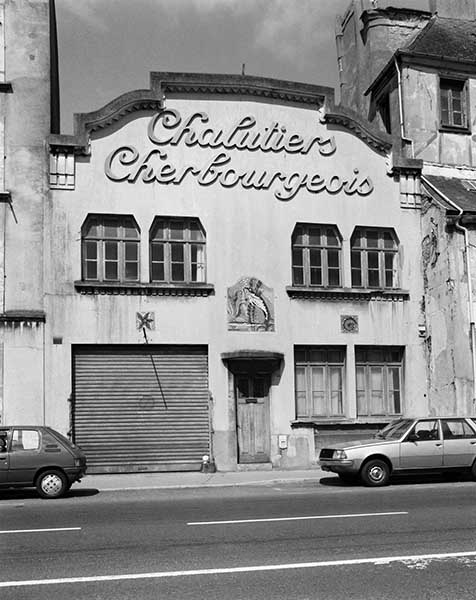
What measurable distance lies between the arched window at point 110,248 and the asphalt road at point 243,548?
26.5ft

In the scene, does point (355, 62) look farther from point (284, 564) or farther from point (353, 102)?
point (284, 564)

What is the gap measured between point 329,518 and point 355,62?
2314 cm

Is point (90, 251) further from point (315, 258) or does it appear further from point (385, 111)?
point (385, 111)

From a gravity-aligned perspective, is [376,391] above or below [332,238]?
below

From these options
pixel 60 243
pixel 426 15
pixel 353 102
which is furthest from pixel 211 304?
pixel 426 15

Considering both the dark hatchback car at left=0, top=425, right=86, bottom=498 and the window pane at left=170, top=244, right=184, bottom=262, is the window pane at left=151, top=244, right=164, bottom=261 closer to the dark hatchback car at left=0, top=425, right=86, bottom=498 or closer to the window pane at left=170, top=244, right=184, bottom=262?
the window pane at left=170, top=244, right=184, bottom=262

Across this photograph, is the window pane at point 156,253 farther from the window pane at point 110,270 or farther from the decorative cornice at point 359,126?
the decorative cornice at point 359,126

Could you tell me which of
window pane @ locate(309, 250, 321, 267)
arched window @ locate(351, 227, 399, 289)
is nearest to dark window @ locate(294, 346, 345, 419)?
arched window @ locate(351, 227, 399, 289)

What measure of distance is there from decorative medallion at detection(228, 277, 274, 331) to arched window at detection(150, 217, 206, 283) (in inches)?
39.9

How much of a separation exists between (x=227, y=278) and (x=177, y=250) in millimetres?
1553

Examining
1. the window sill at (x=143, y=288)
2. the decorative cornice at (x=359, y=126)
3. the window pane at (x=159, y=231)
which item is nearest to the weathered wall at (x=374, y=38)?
the decorative cornice at (x=359, y=126)

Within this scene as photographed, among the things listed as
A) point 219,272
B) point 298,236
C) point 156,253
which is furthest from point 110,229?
point 298,236

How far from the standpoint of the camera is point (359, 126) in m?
24.2

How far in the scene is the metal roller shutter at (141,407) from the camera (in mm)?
21328
